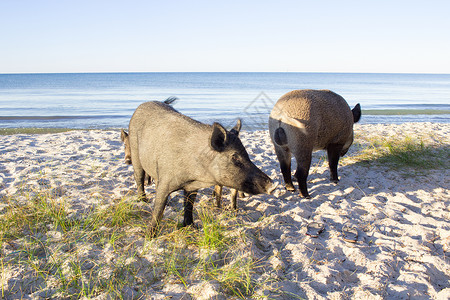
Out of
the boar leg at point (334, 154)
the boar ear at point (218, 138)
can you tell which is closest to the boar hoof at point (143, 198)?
the boar ear at point (218, 138)

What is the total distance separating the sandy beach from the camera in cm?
300

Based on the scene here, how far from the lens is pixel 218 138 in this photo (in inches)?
139

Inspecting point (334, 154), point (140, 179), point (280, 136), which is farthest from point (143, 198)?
point (334, 154)

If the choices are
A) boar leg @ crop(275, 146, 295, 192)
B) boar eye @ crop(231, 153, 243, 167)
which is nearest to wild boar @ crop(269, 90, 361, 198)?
boar leg @ crop(275, 146, 295, 192)

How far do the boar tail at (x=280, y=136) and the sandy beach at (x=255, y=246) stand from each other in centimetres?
85

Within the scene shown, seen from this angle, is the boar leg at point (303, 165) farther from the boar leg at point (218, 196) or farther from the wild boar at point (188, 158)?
the wild boar at point (188, 158)

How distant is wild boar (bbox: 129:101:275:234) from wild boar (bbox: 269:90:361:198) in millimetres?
1615

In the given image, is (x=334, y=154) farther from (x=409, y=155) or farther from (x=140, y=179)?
(x=140, y=179)

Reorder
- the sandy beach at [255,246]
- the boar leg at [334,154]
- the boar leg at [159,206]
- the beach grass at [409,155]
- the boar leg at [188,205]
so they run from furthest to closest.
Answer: the beach grass at [409,155]
the boar leg at [334,154]
the boar leg at [188,205]
the boar leg at [159,206]
the sandy beach at [255,246]

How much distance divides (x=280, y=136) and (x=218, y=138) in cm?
192

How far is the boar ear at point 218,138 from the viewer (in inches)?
136

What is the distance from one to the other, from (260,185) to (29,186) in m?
3.88

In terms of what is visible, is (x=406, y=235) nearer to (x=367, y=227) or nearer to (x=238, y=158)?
(x=367, y=227)

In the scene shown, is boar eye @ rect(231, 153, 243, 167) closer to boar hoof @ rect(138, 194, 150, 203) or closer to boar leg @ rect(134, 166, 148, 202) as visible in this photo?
boar leg @ rect(134, 166, 148, 202)
